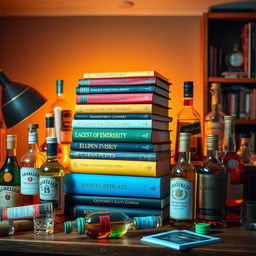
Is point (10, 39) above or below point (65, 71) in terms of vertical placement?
above

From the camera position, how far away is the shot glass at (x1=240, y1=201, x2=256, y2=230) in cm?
110

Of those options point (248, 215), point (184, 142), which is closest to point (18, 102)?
point (184, 142)

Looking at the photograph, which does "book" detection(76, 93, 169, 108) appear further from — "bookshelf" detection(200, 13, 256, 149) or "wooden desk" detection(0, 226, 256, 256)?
→ "bookshelf" detection(200, 13, 256, 149)

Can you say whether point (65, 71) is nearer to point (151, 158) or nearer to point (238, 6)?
point (238, 6)

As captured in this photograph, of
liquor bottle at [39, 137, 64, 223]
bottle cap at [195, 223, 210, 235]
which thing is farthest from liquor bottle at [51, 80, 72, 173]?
bottle cap at [195, 223, 210, 235]

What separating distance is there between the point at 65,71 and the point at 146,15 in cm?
63

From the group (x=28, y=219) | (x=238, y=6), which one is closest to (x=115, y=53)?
(x=238, y=6)

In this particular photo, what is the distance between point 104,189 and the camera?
120 cm

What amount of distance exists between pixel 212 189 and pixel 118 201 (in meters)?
0.27

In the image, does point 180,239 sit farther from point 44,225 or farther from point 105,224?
point 44,225

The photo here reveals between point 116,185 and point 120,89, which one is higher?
point 120,89

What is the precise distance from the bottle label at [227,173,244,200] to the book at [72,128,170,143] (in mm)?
235

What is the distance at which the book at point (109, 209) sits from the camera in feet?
3.82

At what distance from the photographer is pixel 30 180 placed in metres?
1.20
